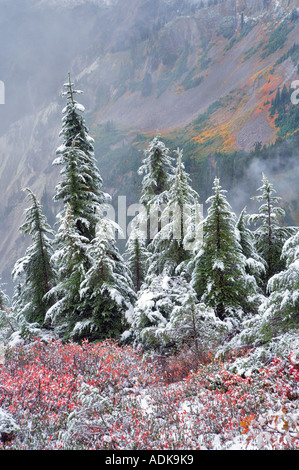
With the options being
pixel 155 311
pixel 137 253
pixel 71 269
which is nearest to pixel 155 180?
pixel 137 253

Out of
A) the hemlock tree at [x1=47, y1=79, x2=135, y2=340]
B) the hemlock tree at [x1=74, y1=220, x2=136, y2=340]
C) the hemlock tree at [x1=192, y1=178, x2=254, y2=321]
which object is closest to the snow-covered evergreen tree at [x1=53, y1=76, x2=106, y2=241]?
the hemlock tree at [x1=47, y1=79, x2=135, y2=340]

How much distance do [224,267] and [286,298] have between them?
13.6 feet

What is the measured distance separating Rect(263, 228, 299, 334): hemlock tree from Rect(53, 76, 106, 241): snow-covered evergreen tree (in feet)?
27.3

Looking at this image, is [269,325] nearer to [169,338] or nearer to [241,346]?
[241,346]

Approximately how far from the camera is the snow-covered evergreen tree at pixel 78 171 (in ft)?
40.8

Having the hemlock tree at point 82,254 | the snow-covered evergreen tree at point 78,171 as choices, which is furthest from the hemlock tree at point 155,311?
the snow-covered evergreen tree at point 78,171

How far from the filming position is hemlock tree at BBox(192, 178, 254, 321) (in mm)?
10281

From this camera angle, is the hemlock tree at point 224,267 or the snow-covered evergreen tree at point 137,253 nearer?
the hemlock tree at point 224,267

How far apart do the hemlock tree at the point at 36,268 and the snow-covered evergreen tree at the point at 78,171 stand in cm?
171

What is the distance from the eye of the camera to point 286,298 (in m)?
6.02

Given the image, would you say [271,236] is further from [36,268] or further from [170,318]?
[36,268]

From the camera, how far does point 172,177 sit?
17.0 metres

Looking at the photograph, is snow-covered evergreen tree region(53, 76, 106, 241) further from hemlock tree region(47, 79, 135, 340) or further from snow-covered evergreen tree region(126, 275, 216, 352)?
snow-covered evergreen tree region(126, 275, 216, 352)

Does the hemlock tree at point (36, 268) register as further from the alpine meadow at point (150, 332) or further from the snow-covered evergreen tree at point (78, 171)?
the snow-covered evergreen tree at point (78, 171)
